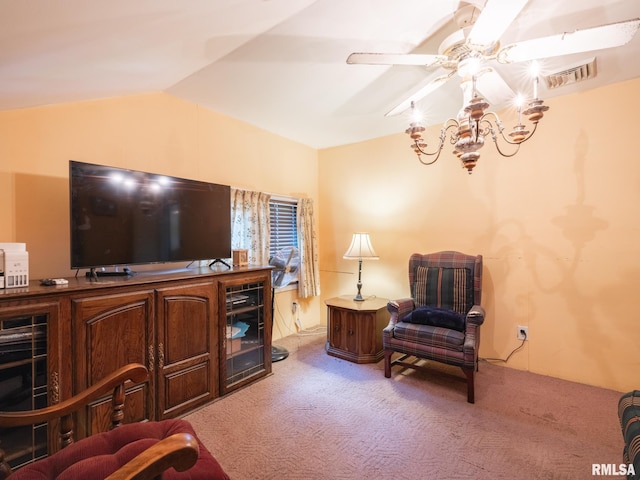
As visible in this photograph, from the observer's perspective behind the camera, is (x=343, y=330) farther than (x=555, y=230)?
Yes

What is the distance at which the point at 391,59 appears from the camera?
1567mm

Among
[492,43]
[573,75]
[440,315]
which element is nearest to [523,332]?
[440,315]

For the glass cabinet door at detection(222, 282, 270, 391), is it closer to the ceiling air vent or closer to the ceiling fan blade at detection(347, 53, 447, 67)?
the ceiling fan blade at detection(347, 53, 447, 67)

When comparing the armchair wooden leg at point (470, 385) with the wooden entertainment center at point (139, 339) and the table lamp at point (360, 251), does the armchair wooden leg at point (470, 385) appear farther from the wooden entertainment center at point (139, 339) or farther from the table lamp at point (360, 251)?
the wooden entertainment center at point (139, 339)

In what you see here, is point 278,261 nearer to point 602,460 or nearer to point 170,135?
point 170,135

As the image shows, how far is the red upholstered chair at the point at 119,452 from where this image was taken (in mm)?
810

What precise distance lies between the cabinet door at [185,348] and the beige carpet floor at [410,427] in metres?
0.17

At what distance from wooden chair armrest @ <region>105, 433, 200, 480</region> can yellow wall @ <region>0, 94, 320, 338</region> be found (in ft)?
5.90

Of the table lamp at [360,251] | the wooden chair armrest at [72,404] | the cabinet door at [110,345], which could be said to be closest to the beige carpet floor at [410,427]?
the cabinet door at [110,345]

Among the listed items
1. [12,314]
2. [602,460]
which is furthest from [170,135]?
[602,460]

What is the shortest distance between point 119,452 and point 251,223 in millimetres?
2356

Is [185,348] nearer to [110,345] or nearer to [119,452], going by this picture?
[110,345]

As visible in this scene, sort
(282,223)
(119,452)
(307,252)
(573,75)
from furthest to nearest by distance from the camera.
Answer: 1. (307,252)
2. (282,223)
3. (573,75)
4. (119,452)

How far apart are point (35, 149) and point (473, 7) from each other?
108 inches
